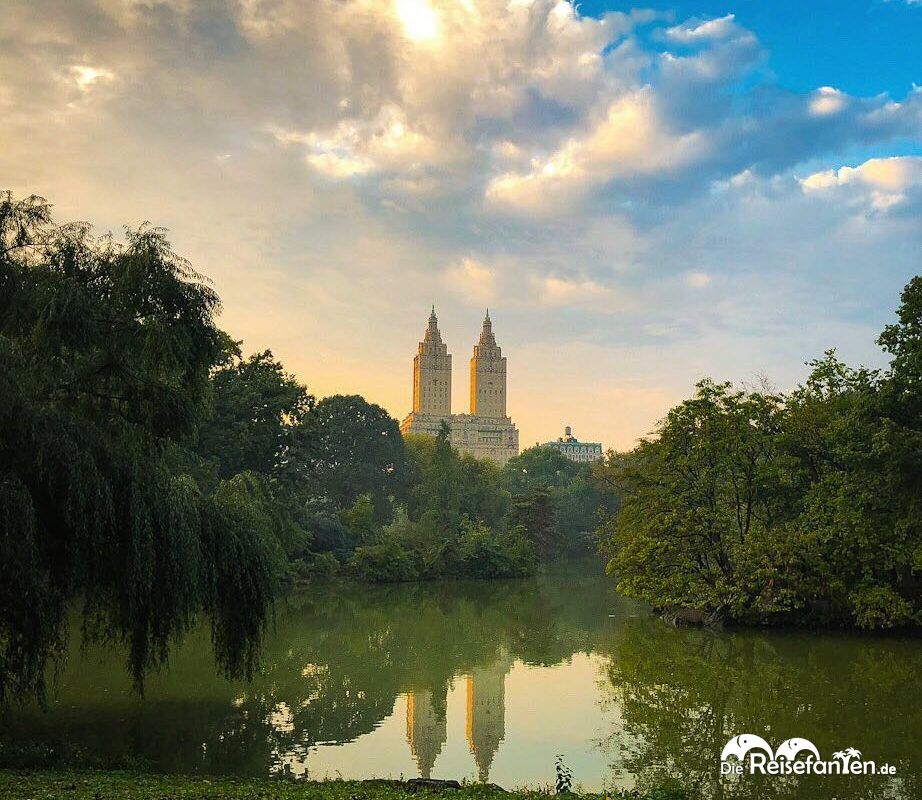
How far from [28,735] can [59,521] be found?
365cm

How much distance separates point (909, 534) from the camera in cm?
2153

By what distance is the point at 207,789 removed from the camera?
8.08 meters

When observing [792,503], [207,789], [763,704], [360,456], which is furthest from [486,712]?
[360,456]

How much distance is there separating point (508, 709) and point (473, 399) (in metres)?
136

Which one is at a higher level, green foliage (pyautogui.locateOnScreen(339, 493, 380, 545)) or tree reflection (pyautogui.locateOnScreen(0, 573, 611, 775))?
green foliage (pyautogui.locateOnScreen(339, 493, 380, 545))

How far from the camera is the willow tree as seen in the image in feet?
30.2

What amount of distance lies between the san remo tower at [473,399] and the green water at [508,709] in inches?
4586

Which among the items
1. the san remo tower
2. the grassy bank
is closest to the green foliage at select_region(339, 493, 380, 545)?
the grassy bank

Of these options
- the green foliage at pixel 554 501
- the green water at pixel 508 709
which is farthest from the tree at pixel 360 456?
the green water at pixel 508 709

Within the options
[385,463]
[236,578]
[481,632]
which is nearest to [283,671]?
[236,578]

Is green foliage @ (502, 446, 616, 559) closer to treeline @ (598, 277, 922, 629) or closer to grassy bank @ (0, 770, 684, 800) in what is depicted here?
treeline @ (598, 277, 922, 629)

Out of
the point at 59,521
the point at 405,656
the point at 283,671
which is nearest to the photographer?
the point at 59,521

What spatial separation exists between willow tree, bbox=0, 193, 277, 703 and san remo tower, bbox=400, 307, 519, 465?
4994 inches

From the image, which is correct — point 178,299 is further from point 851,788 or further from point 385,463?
point 385,463
